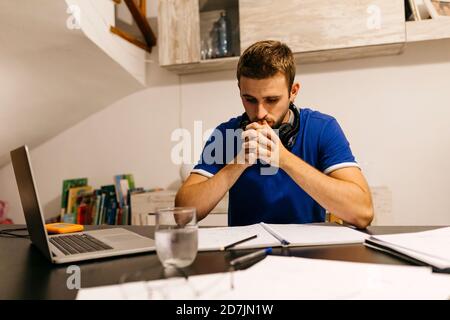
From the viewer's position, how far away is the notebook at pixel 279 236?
0.88m

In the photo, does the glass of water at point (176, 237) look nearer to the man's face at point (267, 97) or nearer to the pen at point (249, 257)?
the pen at point (249, 257)

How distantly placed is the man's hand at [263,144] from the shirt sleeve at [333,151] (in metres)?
0.25

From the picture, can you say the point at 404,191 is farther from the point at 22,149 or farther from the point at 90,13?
the point at 22,149

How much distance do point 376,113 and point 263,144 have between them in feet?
5.90

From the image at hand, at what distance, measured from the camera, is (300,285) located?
0.60 meters

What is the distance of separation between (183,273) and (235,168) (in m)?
0.70

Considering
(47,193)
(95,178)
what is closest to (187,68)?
(95,178)

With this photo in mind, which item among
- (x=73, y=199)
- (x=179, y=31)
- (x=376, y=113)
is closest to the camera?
(x=179, y=31)

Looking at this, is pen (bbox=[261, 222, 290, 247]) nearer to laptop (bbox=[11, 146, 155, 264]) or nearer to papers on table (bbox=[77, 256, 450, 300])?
papers on table (bbox=[77, 256, 450, 300])

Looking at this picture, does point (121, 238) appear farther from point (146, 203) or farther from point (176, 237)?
point (146, 203)

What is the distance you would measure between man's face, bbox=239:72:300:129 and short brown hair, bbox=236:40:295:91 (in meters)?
0.02

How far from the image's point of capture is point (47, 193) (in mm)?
3305

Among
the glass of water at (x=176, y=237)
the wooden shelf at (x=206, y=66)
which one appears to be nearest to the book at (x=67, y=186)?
the wooden shelf at (x=206, y=66)

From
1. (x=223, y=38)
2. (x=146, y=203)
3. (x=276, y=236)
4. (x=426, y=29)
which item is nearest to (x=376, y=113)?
(x=426, y=29)
